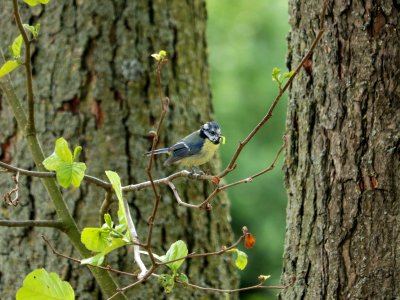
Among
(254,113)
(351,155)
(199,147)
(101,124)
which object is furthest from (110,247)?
(254,113)

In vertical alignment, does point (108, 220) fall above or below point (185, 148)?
below

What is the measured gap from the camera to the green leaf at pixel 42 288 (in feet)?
5.16

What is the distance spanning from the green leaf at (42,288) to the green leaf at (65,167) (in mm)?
189

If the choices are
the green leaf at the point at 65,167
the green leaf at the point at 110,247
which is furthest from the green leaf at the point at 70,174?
the green leaf at the point at 110,247

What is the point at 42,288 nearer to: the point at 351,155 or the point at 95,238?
the point at 95,238

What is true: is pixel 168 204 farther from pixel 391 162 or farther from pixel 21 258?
pixel 391 162

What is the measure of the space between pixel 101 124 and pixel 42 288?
148cm

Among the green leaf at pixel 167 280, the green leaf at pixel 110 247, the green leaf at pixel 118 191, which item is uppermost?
the green leaf at pixel 118 191

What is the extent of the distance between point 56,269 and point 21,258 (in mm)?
149

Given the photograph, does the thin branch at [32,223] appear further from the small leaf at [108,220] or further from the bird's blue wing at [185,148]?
the bird's blue wing at [185,148]

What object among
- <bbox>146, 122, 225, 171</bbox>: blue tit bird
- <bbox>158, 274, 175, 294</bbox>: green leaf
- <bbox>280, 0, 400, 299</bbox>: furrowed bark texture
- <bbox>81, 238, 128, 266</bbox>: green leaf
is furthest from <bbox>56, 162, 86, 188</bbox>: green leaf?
<bbox>146, 122, 225, 171</bbox>: blue tit bird

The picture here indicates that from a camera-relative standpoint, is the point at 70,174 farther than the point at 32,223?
No

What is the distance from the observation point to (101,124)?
3008 mm

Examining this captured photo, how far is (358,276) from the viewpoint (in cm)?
199
